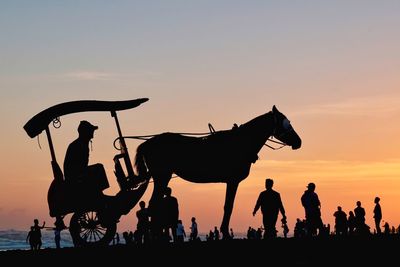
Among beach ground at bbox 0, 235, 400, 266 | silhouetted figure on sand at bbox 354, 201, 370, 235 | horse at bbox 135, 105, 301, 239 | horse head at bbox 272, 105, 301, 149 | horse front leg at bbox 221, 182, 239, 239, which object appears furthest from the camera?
silhouetted figure on sand at bbox 354, 201, 370, 235

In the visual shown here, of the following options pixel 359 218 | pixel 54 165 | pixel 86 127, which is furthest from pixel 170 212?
pixel 359 218

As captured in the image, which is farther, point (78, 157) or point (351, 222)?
point (351, 222)

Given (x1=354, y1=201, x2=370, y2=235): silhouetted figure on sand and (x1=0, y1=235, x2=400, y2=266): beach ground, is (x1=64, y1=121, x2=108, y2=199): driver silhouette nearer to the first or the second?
(x1=0, y1=235, x2=400, y2=266): beach ground

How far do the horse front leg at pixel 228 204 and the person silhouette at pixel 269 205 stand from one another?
8.78ft

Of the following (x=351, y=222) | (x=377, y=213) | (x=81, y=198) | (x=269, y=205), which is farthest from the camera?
(x=351, y=222)

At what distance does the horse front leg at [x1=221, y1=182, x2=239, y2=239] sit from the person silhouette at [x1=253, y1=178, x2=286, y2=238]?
2.68m

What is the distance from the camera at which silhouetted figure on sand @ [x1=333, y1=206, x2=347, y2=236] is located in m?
38.2

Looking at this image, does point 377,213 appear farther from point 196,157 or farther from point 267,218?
point 196,157

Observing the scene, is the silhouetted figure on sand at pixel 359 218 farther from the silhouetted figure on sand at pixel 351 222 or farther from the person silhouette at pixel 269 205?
the person silhouette at pixel 269 205

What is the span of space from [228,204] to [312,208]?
749 cm

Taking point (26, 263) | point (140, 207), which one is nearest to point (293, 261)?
point (26, 263)

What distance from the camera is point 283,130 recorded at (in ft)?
78.1

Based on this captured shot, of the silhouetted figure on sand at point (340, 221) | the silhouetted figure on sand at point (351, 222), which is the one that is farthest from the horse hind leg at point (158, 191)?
the silhouetted figure on sand at point (351, 222)

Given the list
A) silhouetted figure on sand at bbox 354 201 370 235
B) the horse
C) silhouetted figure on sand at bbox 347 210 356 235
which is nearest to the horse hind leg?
the horse
